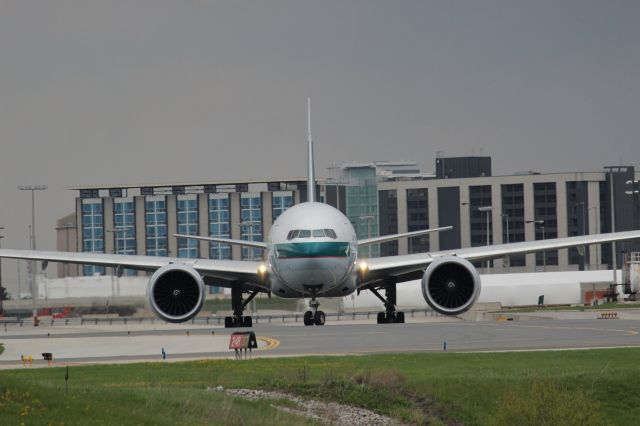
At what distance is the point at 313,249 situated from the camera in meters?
53.8

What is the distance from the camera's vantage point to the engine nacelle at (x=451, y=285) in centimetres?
5400

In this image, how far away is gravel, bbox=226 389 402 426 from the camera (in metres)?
34.7

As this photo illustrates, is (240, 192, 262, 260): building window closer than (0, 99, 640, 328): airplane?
No

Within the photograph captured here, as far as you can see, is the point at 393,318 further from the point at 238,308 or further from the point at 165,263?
the point at 165,263

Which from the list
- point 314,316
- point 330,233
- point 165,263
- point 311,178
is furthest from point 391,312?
point 165,263

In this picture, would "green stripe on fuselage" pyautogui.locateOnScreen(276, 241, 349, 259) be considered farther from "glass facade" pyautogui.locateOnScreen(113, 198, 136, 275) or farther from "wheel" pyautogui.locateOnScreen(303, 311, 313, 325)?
"glass facade" pyautogui.locateOnScreen(113, 198, 136, 275)

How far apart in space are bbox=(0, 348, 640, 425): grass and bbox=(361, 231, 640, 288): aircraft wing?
11676 millimetres

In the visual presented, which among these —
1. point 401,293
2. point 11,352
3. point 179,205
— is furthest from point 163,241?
point 11,352

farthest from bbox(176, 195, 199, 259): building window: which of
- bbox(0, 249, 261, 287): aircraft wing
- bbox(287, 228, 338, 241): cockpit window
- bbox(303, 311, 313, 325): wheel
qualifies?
bbox(287, 228, 338, 241): cockpit window

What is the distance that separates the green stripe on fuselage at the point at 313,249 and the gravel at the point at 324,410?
58.7ft

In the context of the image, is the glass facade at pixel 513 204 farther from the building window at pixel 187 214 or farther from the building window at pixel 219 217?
the building window at pixel 187 214

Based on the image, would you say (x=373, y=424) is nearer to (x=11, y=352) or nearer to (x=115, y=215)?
(x=11, y=352)

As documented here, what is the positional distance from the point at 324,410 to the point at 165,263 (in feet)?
Answer: 79.9

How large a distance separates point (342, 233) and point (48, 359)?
1356cm
